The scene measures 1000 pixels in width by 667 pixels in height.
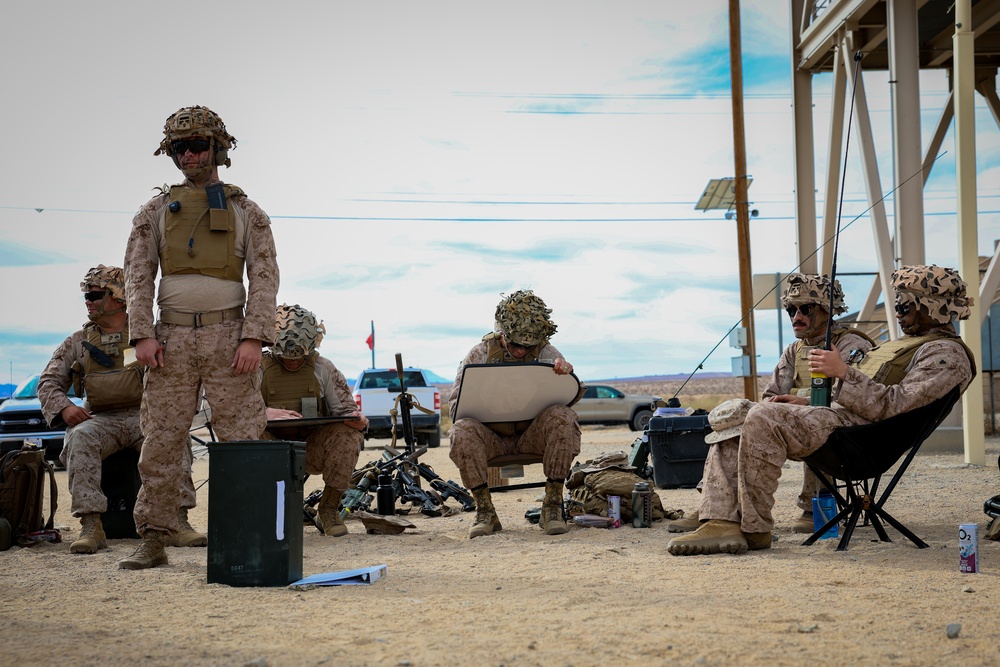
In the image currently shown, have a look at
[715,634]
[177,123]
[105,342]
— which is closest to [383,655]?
[715,634]

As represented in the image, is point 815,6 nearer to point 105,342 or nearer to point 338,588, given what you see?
point 105,342

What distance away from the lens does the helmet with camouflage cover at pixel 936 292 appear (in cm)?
538

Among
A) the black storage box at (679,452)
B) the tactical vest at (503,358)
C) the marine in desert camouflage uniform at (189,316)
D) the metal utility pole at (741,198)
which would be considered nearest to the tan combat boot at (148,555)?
the marine in desert camouflage uniform at (189,316)

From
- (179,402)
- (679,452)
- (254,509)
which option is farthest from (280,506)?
(679,452)

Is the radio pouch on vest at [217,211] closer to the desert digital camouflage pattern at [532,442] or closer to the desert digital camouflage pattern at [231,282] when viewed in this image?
the desert digital camouflage pattern at [231,282]

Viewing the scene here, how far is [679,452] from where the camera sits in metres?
9.38

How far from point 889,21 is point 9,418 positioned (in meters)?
12.9

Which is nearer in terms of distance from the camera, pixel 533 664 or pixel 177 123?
pixel 533 664

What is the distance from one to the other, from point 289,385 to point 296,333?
0.40 metres

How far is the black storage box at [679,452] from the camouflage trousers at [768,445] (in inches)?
150

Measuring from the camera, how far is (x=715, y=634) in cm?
355

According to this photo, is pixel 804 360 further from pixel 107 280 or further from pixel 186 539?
pixel 107 280

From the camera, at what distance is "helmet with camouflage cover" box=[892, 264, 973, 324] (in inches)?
212

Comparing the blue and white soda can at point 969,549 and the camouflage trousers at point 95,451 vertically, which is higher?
the camouflage trousers at point 95,451
